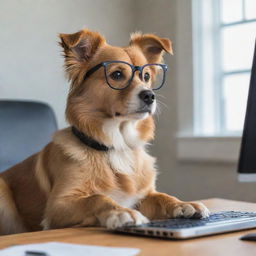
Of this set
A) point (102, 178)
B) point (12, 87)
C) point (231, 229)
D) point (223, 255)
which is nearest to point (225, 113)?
point (12, 87)

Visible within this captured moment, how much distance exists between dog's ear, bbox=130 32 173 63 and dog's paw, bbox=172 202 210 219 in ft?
2.04

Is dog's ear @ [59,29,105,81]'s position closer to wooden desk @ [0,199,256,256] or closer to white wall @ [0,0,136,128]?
wooden desk @ [0,199,256,256]

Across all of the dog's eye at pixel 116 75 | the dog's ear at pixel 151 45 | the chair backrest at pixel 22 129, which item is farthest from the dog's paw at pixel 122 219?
the chair backrest at pixel 22 129

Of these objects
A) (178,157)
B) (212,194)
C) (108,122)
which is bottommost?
(212,194)

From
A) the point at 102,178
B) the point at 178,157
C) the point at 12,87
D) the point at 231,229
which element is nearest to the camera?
the point at 231,229

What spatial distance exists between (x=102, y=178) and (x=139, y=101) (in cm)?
28

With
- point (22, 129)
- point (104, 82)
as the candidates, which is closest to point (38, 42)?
Result: point (22, 129)

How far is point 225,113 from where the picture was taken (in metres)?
2.81

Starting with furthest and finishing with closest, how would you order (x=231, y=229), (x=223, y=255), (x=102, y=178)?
(x=102, y=178)
(x=231, y=229)
(x=223, y=255)

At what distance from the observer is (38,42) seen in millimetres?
2773

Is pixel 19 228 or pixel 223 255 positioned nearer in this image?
pixel 223 255

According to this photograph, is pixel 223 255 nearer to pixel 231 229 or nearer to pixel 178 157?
pixel 231 229

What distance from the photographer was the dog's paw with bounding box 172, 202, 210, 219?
123 cm

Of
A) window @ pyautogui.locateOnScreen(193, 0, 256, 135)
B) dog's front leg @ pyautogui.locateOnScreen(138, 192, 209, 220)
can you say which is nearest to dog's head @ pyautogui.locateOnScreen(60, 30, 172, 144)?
dog's front leg @ pyautogui.locateOnScreen(138, 192, 209, 220)
